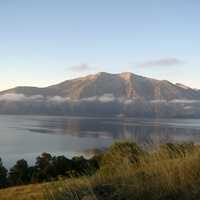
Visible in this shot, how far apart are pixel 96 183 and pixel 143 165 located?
3.32 ft

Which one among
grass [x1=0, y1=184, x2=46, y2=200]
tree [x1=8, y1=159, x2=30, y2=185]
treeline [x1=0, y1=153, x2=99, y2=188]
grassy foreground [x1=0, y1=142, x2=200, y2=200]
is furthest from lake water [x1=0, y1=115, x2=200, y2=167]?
tree [x1=8, y1=159, x2=30, y2=185]

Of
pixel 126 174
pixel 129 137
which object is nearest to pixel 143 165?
pixel 126 174

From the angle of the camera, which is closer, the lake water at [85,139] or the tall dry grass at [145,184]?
the tall dry grass at [145,184]

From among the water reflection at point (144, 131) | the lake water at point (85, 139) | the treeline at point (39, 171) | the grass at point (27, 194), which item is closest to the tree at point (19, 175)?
the treeline at point (39, 171)

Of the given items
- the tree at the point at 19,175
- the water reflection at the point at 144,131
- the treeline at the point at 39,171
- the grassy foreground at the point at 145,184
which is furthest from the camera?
the tree at the point at 19,175

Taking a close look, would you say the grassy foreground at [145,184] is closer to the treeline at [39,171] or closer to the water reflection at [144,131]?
the water reflection at [144,131]

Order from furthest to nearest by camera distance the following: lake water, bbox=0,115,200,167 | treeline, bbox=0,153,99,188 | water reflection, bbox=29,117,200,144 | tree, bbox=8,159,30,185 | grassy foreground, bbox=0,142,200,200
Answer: tree, bbox=8,159,30,185, treeline, bbox=0,153,99,188, lake water, bbox=0,115,200,167, water reflection, bbox=29,117,200,144, grassy foreground, bbox=0,142,200,200

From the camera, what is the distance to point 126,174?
5.06 metres

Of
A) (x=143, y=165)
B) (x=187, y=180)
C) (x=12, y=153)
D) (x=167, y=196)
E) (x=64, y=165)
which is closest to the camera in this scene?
(x=167, y=196)

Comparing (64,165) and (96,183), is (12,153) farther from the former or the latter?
(96,183)

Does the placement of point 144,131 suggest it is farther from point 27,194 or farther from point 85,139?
point 85,139

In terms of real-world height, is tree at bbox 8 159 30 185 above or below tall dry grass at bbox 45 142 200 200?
below

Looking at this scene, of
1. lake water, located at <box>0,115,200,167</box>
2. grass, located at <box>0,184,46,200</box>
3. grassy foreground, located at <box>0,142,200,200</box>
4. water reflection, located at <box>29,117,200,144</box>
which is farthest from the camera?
grass, located at <box>0,184,46,200</box>

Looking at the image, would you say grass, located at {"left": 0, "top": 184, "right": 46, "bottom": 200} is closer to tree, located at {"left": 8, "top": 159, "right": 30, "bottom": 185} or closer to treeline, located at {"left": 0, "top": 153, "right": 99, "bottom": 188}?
treeline, located at {"left": 0, "top": 153, "right": 99, "bottom": 188}
